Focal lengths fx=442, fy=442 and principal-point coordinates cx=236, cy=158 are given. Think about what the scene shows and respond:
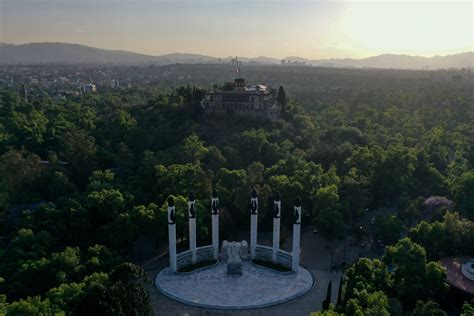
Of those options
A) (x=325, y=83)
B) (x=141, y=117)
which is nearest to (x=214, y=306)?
(x=141, y=117)

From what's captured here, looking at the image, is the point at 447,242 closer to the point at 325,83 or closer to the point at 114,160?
the point at 114,160

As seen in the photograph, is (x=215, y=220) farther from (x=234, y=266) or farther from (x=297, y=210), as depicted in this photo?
(x=297, y=210)

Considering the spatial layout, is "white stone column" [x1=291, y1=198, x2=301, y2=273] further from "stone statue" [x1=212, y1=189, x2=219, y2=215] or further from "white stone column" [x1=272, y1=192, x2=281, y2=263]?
"stone statue" [x1=212, y1=189, x2=219, y2=215]

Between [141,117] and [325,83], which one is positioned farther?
[325,83]

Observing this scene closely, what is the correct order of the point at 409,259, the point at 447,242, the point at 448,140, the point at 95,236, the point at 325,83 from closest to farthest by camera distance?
the point at 409,259 < the point at 447,242 < the point at 95,236 < the point at 448,140 < the point at 325,83

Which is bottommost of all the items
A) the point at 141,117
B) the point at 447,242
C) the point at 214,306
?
the point at 214,306

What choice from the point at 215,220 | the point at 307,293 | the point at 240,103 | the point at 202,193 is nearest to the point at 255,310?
the point at 307,293

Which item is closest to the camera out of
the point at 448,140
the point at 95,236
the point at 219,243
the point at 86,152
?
the point at 95,236

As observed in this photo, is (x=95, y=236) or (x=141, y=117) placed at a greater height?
(x=141, y=117)

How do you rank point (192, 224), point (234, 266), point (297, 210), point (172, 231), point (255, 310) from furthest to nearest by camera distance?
point (192, 224) < point (234, 266) < point (297, 210) < point (172, 231) < point (255, 310)
